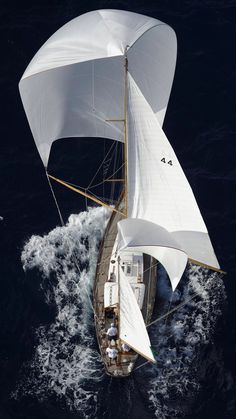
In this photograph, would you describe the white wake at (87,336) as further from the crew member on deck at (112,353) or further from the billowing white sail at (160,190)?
the billowing white sail at (160,190)

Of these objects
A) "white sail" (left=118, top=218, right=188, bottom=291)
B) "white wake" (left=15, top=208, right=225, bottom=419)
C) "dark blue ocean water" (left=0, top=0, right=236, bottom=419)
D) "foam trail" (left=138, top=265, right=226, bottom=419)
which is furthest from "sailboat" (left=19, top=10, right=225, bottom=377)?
"dark blue ocean water" (left=0, top=0, right=236, bottom=419)

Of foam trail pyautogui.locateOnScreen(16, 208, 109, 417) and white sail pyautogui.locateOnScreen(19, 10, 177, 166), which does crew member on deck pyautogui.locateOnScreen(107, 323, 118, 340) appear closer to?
foam trail pyautogui.locateOnScreen(16, 208, 109, 417)

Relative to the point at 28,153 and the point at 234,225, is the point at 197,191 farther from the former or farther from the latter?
the point at 28,153

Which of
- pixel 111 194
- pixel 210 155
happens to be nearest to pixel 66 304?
pixel 111 194

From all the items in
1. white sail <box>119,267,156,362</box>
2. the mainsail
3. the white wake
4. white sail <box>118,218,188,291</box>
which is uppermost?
the mainsail

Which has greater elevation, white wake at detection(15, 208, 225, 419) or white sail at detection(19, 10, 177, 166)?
white sail at detection(19, 10, 177, 166)

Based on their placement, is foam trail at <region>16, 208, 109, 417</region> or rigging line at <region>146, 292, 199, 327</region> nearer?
foam trail at <region>16, 208, 109, 417</region>

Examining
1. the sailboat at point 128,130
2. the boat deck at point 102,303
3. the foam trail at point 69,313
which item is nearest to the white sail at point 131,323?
the sailboat at point 128,130

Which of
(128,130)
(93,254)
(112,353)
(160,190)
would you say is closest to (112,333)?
(112,353)
